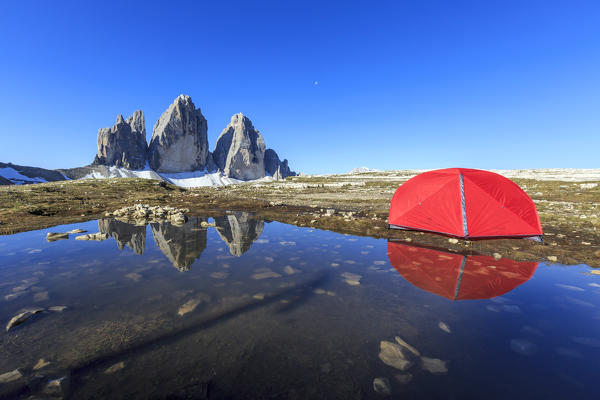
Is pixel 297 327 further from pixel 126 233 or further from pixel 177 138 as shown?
pixel 177 138

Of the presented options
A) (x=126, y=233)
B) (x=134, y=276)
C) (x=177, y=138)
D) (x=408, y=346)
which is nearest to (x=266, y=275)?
(x=134, y=276)

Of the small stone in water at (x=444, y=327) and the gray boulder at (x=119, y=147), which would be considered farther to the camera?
the gray boulder at (x=119, y=147)

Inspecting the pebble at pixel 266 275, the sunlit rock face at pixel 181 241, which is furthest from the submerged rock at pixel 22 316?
the pebble at pixel 266 275

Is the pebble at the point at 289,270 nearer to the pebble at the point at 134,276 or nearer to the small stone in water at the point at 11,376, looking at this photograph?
the pebble at the point at 134,276

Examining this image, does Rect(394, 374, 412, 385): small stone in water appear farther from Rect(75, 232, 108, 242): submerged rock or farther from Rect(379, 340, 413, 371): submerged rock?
Rect(75, 232, 108, 242): submerged rock

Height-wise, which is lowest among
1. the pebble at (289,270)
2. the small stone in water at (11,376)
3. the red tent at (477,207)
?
the pebble at (289,270)

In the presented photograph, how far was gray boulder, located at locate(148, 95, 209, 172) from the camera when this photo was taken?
6299 inches

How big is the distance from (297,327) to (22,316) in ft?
15.6

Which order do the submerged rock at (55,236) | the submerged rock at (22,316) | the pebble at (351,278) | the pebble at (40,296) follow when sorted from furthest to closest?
the submerged rock at (55,236) < the pebble at (351,278) < the pebble at (40,296) < the submerged rock at (22,316)

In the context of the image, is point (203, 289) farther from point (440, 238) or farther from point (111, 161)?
point (111, 161)

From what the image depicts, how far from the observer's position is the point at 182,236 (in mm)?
10250

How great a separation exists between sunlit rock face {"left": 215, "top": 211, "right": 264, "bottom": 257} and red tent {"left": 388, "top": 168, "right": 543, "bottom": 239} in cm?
775

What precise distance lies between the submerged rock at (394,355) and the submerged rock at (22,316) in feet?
19.3

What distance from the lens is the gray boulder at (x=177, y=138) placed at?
6299 inches
